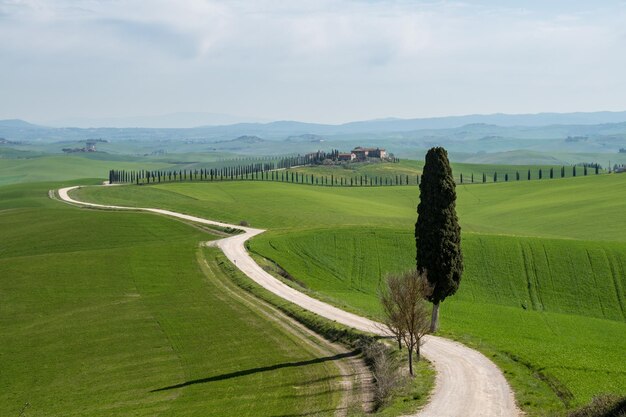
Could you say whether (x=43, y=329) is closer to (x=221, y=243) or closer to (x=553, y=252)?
(x=221, y=243)

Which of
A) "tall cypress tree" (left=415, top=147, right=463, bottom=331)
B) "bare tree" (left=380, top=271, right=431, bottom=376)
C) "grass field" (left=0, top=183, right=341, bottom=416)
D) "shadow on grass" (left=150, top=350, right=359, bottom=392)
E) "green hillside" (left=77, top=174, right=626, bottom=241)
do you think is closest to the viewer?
"grass field" (left=0, top=183, right=341, bottom=416)

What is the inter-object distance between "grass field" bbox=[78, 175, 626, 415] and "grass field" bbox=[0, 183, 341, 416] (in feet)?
36.6

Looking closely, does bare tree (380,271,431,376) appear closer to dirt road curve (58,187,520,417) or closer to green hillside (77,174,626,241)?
dirt road curve (58,187,520,417)

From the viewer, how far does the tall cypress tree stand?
45719 mm

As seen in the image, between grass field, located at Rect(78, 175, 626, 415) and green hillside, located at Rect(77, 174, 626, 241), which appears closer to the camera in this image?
grass field, located at Rect(78, 175, 626, 415)

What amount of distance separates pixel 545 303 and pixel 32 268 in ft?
179

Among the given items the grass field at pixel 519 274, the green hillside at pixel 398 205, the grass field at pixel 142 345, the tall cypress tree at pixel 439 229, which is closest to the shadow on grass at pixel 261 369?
the grass field at pixel 142 345

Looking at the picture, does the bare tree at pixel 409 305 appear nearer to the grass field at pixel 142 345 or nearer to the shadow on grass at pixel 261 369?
the grass field at pixel 142 345

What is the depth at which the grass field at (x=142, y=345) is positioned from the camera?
37.1m

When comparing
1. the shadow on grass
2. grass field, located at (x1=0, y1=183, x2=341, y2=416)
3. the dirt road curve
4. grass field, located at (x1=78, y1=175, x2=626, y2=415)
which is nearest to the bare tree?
the dirt road curve

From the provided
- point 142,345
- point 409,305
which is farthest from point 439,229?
point 142,345

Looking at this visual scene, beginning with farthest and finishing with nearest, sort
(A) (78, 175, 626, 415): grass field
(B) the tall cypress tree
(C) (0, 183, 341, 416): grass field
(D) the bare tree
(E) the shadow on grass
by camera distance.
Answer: (B) the tall cypress tree
(E) the shadow on grass
(A) (78, 175, 626, 415): grass field
(D) the bare tree
(C) (0, 183, 341, 416): grass field

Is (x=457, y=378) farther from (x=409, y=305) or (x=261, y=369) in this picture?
(x=261, y=369)

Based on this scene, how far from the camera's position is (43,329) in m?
52.8
